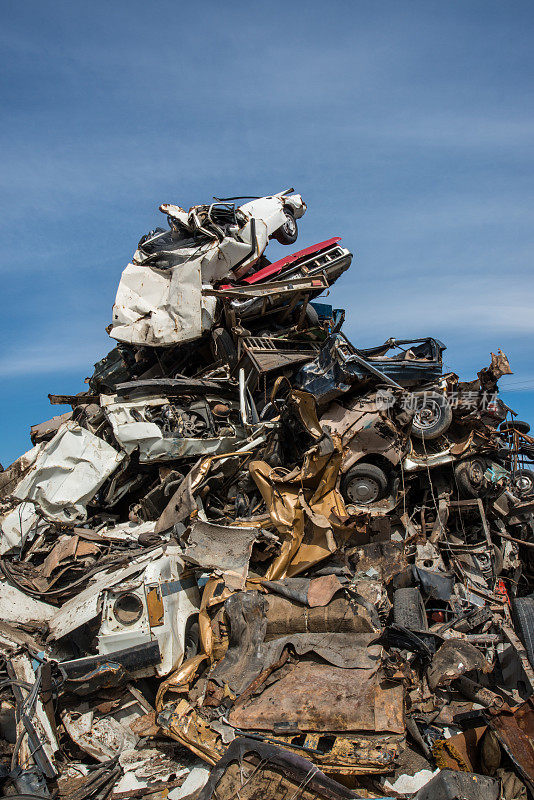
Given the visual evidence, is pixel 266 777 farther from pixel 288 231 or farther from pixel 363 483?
pixel 288 231

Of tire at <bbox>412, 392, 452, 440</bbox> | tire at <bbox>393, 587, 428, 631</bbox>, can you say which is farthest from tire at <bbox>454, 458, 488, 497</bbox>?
tire at <bbox>393, 587, 428, 631</bbox>

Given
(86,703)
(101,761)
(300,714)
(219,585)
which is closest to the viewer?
(300,714)

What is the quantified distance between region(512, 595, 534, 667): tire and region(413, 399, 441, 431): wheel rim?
2.64 metres

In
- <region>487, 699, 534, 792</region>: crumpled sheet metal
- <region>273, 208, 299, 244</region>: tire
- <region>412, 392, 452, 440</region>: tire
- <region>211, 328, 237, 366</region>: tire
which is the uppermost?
<region>273, 208, 299, 244</region>: tire

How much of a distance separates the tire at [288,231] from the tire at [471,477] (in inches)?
236

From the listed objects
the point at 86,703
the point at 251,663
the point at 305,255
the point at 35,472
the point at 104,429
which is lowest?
the point at 86,703

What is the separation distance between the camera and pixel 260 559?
5797 mm

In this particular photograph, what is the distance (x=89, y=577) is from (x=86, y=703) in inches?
56.3

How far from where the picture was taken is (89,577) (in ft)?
18.7

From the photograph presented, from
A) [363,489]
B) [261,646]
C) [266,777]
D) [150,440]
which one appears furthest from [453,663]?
[150,440]

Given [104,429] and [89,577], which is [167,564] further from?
[104,429]

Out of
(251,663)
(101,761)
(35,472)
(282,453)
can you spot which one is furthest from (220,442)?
(101,761)

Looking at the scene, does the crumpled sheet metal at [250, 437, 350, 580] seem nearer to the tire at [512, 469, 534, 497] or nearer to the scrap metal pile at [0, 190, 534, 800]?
the scrap metal pile at [0, 190, 534, 800]

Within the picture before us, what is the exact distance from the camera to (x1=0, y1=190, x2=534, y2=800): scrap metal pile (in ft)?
12.4
